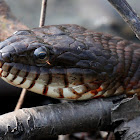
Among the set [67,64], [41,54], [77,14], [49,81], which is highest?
[41,54]

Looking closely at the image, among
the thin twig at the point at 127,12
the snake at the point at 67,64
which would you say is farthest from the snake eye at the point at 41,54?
the thin twig at the point at 127,12

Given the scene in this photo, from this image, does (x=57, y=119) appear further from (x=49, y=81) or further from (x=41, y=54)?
(x=41, y=54)

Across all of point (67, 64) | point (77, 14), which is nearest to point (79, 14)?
point (77, 14)

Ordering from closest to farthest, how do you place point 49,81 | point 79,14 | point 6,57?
point 6,57
point 49,81
point 79,14

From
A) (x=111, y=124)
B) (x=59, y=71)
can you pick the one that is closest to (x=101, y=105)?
(x=111, y=124)

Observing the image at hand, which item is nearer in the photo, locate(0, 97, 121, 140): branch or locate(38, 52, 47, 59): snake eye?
locate(0, 97, 121, 140): branch

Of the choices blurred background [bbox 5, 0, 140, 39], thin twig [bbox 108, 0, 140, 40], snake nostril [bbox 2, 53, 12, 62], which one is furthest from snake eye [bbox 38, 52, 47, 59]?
blurred background [bbox 5, 0, 140, 39]

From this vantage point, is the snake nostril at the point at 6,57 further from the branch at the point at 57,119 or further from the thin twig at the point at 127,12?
the thin twig at the point at 127,12

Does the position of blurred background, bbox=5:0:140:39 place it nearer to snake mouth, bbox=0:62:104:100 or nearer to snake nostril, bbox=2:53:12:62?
snake mouth, bbox=0:62:104:100
